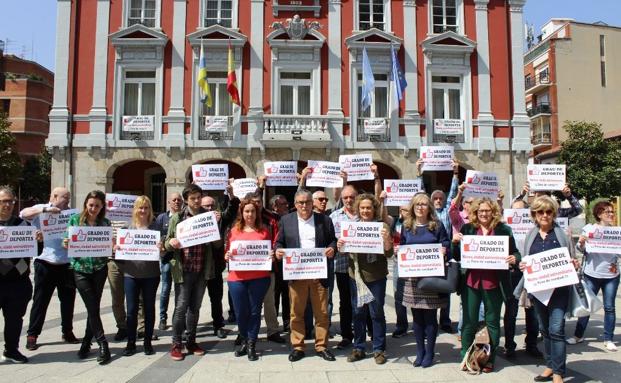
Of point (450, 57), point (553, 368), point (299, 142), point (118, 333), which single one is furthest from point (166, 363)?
→ point (450, 57)

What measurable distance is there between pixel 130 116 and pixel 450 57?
13002 millimetres

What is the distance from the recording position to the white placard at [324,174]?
326 inches

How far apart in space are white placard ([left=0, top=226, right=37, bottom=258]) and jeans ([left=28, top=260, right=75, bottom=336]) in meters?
0.75

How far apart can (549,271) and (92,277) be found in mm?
5258

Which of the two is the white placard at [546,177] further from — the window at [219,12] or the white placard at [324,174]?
the window at [219,12]

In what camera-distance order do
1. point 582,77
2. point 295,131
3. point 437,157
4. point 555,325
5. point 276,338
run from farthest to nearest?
point 582,77 < point 295,131 < point 437,157 < point 276,338 < point 555,325

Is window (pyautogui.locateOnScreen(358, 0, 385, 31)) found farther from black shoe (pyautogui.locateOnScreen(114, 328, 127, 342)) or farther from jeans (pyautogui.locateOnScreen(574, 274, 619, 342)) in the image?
black shoe (pyautogui.locateOnScreen(114, 328, 127, 342))

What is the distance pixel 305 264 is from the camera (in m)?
5.75

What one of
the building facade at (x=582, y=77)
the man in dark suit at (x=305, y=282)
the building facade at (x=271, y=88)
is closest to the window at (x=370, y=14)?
the building facade at (x=271, y=88)

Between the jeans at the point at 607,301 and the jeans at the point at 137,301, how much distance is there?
571 centimetres

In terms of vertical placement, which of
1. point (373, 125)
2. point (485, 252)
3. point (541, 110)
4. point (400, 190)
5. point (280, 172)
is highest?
point (541, 110)

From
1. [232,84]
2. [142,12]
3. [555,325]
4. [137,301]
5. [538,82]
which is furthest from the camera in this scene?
[538,82]

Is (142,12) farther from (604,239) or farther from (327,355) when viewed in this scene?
(604,239)

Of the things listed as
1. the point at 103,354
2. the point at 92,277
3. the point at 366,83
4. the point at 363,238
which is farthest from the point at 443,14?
the point at 103,354
